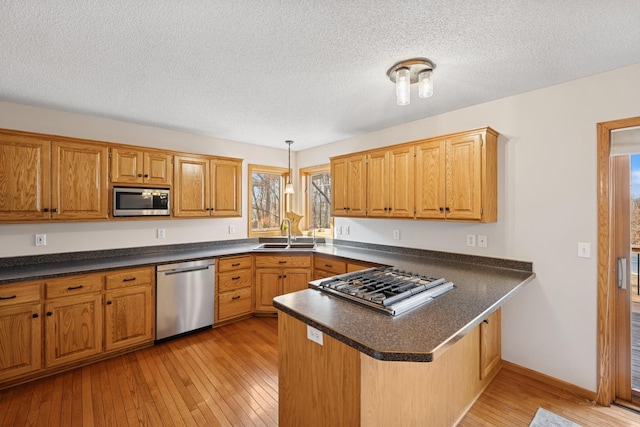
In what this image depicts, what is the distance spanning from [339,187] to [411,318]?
2.49 m

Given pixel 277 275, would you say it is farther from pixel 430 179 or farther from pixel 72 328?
pixel 430 179

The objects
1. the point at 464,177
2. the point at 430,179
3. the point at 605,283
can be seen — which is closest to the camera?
the point at 605,283

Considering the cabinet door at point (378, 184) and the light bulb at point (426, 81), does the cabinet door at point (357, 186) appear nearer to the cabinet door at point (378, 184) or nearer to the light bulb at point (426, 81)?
the cabinet door at point (378, 184)

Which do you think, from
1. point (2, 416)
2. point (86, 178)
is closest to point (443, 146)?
point (86, 178)

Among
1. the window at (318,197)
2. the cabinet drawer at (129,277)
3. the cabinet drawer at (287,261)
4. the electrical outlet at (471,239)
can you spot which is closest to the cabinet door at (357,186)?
the cabinet drawer at (287,261)

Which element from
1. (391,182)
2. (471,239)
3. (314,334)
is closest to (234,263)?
(391,182)

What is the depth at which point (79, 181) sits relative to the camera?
113 inches

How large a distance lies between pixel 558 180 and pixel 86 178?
14.5 ft

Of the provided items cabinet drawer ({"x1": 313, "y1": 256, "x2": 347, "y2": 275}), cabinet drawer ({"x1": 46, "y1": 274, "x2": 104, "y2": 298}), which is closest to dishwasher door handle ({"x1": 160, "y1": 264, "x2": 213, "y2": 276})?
cabinet drawer ({"x1": 46, "y1": 274, "x2": 104, "y2": 298})

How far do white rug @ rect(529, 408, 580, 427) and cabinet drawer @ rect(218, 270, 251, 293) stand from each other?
314 cm

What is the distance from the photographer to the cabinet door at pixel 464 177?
2535 mm

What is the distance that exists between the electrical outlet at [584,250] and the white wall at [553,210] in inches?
0.9

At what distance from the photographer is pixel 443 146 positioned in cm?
274

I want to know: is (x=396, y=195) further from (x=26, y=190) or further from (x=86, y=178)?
(x=26, y=190)
